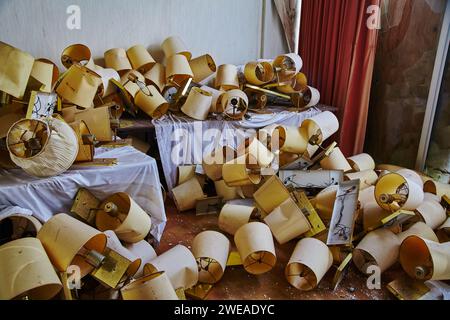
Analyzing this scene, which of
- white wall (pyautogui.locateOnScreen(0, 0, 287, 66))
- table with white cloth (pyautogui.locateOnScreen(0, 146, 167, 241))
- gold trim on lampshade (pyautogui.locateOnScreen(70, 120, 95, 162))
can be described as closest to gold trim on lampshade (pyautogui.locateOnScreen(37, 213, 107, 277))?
table with white cloth (pyautogui.locateOnScreen(0, 146, 167, 241))

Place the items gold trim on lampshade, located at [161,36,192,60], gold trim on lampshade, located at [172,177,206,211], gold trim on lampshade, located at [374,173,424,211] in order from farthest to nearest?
gold trim on lampshade, located at [161,36,192,60] → gold trim on lampshade, located at [172,177,206,211] → gold trim on lampshade, located at [374,173,424,211]

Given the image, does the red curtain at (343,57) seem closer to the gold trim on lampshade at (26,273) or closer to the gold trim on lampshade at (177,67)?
the gold trim on lampshade at (177,67)

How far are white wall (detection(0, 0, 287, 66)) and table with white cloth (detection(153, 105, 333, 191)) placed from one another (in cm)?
91

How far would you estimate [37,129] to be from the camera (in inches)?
66.2

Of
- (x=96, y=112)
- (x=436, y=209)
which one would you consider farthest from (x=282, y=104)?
(x=96, y=112)

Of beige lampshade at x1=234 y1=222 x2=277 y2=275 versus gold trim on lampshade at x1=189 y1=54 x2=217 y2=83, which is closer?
beige lampshade at x1=234 y1=222 x2=277 y2=275

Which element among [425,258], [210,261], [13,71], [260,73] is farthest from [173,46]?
[425,258]

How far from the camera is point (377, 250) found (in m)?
1.89

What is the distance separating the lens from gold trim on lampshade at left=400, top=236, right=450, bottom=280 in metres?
1.72


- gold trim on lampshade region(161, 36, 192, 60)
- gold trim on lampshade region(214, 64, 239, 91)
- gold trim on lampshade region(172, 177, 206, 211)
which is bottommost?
gold trim on lampshade region(172, 177, 206, 211)

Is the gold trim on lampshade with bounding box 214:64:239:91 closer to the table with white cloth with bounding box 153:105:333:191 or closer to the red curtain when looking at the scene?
the table with white cloth with bounding box 153:105:333:191

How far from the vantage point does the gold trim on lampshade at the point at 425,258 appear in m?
1.72

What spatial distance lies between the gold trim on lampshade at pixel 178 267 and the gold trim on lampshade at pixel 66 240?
0.27m

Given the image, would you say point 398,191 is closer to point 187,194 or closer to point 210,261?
point 210,261
